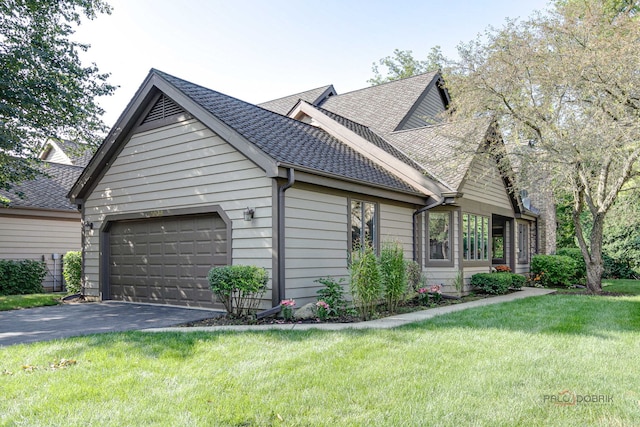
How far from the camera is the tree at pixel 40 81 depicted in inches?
453

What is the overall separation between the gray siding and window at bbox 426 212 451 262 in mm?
4591

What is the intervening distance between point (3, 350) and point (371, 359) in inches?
170

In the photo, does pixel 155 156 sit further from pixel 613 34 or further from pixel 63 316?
pixel 613 34

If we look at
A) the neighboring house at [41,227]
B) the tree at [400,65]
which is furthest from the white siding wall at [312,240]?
the tree at [400,65]

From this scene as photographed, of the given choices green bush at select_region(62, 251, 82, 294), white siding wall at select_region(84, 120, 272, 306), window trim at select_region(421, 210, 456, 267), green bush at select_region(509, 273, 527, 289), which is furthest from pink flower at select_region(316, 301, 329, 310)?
green bush at select_region(62, 251, 82, 294)

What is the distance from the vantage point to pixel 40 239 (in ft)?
50.3

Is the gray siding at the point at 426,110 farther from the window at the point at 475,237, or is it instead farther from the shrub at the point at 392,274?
the shrub at the point at 392,274

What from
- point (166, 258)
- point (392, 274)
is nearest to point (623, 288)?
point (392, 274)

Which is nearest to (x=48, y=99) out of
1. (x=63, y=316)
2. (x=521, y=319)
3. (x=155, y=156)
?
(x=155, y=156)

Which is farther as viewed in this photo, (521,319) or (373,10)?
(373,10)

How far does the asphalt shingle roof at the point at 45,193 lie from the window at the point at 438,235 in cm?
1102

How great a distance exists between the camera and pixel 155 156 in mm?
10484

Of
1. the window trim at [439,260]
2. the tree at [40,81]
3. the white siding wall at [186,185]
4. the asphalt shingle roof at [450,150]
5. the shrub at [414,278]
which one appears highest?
the tree at [40,81]

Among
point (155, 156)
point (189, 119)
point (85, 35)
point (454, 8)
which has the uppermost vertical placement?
point (454, 8)
